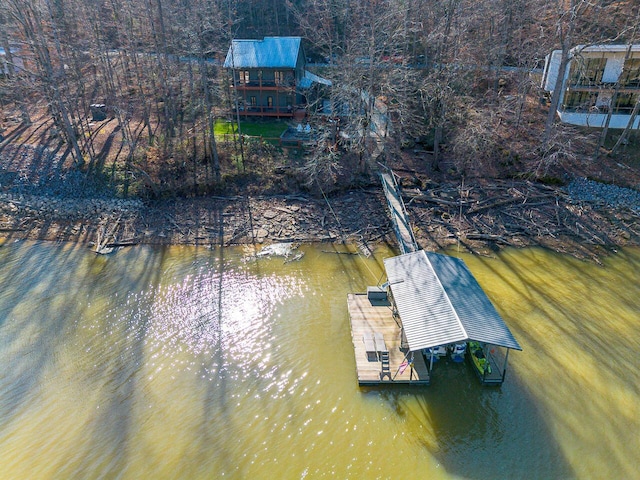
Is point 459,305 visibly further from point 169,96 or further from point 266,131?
point 169,96

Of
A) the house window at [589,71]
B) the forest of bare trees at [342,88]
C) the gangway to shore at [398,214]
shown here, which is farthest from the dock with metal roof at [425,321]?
the house window at [589,71]

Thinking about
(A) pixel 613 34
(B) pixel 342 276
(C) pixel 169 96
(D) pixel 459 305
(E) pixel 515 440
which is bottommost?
(E) pixel 515 440

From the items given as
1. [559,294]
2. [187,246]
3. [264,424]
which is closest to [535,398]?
[559,294]

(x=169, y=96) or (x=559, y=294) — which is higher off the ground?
(x=169, y=96)

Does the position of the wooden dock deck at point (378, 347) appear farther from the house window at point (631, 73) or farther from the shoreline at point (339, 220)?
the house window at point (631, 73)

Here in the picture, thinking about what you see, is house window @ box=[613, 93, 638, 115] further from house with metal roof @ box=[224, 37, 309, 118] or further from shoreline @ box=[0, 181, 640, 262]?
house with metal roof @ box=[224, 37, 309, 118]

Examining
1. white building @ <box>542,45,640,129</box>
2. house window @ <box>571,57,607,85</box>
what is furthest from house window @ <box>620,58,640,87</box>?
house window @ <box>571,57,607,85</box>

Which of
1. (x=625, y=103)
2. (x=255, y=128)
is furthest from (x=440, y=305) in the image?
(x=625, y=103)
